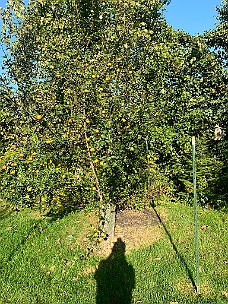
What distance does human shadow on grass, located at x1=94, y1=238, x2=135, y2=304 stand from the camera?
10.3 feet

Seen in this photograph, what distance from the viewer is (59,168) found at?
12.3ft

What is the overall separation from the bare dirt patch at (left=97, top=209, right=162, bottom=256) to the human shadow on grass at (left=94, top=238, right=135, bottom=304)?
172mm

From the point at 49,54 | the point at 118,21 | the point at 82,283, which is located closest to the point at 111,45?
the point at 118,21

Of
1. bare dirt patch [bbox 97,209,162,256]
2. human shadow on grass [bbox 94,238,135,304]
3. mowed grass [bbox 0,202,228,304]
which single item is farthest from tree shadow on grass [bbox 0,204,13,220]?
human shadow on grass [bbox 94,238,135,304]

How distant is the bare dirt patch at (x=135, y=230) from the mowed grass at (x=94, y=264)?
140 mm

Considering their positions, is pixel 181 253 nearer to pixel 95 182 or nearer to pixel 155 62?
pixel 95 182

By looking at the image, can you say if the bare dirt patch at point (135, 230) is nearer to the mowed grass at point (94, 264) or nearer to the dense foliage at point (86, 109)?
the mowed grass at point (94, 264)

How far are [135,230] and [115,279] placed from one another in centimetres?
141

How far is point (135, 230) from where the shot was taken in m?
4.86

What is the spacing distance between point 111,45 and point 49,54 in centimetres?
82

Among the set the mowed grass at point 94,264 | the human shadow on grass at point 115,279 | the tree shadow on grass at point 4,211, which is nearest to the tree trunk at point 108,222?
the human shadow on grass at point 115,279

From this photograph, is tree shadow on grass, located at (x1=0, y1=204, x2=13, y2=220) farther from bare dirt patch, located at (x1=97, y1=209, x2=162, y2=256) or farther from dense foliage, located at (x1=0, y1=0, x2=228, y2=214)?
bare dirt patch, located at (x1=97, y1=209, x2=162, y2=256)

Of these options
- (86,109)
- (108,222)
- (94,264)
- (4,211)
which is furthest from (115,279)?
(4,211)

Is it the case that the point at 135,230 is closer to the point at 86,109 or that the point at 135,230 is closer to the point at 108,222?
the point at 108,222
